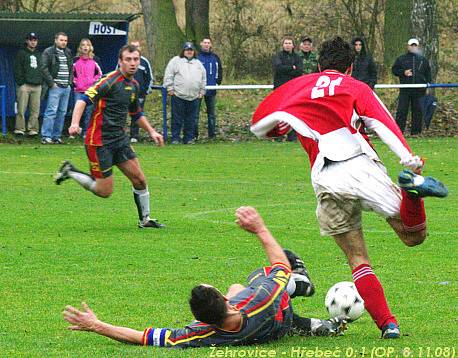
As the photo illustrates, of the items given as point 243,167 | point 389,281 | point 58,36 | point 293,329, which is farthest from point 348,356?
point 58,36

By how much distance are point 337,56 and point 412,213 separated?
124cm

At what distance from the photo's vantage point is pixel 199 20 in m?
32.1

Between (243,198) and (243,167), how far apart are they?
434 cm

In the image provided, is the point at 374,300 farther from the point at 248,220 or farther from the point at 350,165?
the point at 248,220

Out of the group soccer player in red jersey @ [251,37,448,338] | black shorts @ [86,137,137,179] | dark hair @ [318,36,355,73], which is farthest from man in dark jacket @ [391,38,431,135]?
soccer player in red jersey @ [251,37,448,338]

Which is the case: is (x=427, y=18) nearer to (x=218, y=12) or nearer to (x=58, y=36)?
(x=218, y=12)

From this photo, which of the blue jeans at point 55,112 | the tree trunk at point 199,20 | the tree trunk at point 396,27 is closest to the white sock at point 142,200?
the blue jeans at point 55,112

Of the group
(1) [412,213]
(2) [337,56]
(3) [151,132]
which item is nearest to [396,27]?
(3) [151,132]

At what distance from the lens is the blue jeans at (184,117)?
2470 centimetres

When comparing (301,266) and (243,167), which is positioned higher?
(301,266)

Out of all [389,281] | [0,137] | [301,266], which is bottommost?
[0,137]

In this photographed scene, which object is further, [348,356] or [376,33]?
[376,33]

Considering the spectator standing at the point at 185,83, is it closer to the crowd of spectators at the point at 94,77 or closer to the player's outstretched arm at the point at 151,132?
the crowd of spectators at the point at 94,77

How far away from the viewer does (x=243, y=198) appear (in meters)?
16.5
